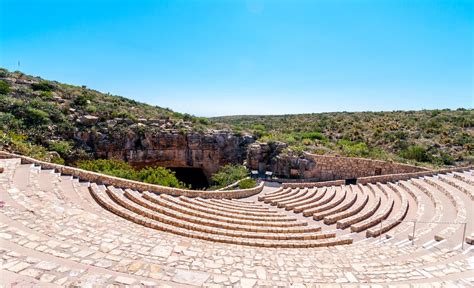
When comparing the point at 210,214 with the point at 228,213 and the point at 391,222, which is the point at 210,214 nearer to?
the point at 228,213

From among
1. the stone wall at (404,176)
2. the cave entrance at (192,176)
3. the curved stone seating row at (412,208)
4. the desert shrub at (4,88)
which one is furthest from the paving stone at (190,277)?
the desert shrub at (4,88)

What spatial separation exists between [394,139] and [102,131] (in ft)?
109

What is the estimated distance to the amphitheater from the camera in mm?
4883

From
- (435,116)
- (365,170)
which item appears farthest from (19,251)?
(435,116)

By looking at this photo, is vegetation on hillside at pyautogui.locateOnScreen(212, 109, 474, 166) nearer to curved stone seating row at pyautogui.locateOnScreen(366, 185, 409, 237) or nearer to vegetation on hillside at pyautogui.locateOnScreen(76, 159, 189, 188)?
curved stone seating row at pyautogui.locateOnScreen(366, 185, 409, 237)

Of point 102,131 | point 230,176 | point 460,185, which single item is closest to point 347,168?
point 460,185

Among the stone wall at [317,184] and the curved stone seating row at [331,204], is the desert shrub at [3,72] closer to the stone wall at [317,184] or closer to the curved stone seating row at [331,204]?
the stone wall at [317,184]

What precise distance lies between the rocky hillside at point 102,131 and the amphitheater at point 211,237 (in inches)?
506

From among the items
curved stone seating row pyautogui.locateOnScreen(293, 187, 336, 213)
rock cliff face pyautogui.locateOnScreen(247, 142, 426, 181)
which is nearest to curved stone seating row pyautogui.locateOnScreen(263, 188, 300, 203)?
curved stone seating row pyautogui.locateOnScreen(293, 187, 336, 213)

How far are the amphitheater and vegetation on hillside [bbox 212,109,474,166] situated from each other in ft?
35.7

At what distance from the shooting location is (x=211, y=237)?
27.3 feet

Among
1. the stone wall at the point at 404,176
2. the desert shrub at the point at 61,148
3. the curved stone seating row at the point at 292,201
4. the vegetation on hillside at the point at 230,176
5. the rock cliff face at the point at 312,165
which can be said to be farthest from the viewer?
the vegetation on hillside at the point at 230,176

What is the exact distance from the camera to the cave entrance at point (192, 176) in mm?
31391

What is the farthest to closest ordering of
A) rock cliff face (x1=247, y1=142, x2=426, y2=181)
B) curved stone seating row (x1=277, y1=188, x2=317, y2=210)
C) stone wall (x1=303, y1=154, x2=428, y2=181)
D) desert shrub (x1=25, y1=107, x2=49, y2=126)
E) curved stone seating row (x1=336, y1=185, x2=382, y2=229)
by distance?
desert shrub (x1=25, y1=107, x2=49, y2=126)
rock cliff face (x1=247, y1=142, x2=426, y2=181)
stone wall (x1=303, y1=154, x2=428, y2=181)
curved stone seating row (x1=277, y1=188, x2=317, y2=210)
curved stone seating row (x1=336, y1=185, x2=382, y2=229)
